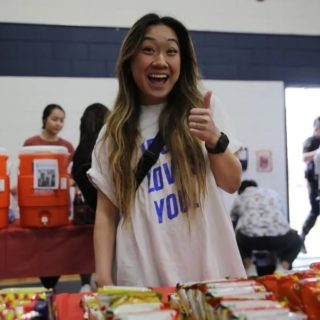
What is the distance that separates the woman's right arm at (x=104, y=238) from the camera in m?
1.19

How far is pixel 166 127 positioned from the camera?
1.22 metres

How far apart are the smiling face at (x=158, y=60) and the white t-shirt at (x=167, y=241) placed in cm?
18

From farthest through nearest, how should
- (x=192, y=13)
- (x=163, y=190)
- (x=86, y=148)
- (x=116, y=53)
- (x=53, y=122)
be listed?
(x=192, y=13) < (x=116, y=53) < (x=53, y=122) < (x=86, y=148) < (x=163, y=190)

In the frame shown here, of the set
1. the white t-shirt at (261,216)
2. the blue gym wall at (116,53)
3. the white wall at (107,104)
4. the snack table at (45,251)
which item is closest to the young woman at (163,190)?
the snack table at (45,251)

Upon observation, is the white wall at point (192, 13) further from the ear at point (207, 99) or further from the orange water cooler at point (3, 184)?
the ear at point (207, 99)

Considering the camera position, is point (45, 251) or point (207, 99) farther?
point (45, 251)

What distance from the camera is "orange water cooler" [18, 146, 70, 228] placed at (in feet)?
6.85

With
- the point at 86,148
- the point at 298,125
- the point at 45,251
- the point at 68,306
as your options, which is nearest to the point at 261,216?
the point at 86,148

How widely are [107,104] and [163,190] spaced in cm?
347

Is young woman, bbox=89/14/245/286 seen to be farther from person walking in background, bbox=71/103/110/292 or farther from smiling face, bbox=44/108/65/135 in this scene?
smiling face, bbox=44/108/65/135

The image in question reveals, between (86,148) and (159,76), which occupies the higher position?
(159,76)

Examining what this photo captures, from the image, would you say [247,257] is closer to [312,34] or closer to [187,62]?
[187,62]

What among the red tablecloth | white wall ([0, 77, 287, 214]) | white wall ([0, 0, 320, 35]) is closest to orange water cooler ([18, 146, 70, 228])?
the red tablecloth

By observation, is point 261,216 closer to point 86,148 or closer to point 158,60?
point 86,148
